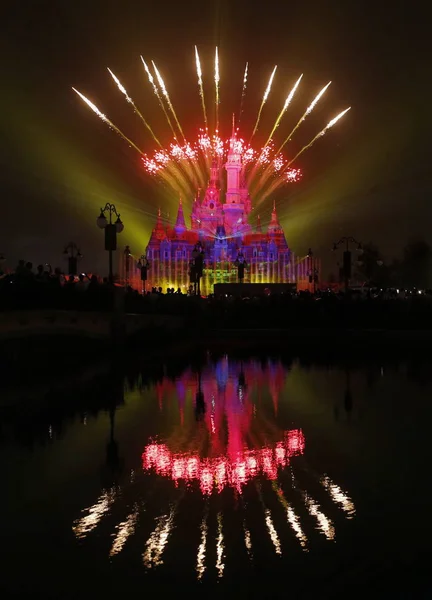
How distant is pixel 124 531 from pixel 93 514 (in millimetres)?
542

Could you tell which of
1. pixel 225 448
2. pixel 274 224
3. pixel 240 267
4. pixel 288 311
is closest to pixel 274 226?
pixel 274 224

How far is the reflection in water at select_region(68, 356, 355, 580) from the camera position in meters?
5.13

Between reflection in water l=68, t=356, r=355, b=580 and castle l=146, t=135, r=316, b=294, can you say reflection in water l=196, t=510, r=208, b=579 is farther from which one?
castle l=146, t=135, r=316, b=294

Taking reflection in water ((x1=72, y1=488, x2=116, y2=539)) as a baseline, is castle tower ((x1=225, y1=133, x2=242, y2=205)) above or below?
above

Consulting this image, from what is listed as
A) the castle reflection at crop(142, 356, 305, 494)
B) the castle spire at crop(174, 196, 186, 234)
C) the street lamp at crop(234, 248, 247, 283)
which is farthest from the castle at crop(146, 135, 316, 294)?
the castle reflection at crop(142, 356, 305, 494)

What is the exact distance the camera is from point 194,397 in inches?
528

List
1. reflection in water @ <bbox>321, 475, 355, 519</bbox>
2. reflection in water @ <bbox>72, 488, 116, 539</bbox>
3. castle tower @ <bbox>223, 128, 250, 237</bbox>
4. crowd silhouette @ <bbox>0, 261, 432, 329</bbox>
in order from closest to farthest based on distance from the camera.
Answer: reflection in water @ <bbox>72, 488, 116, 539</bbox> < reflection in water @ <bbox>321, 475, 355, 519</bbox> < crowd silhouette @ <bbox>0, 261, 432, 329</bbox> < castle tower @ <bbox>223, 128, 250, 237</bbox>

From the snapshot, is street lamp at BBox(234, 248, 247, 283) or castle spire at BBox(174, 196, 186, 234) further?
castle spire at BBox(174, 196, 186, 234)

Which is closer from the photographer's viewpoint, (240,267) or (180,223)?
(240,267)

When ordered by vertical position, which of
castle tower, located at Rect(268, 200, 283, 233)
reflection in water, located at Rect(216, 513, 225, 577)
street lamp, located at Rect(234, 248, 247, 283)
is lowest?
reflection in water, located at Rect(216, 513, 225, 577)

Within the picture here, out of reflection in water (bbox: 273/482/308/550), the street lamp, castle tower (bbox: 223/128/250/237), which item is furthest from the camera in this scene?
castle tower (bbox: 223/128/250/237)

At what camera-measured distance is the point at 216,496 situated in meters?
6.31

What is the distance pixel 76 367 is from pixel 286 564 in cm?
1410

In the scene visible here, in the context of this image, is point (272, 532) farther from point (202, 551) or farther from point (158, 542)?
point (158, 542)
